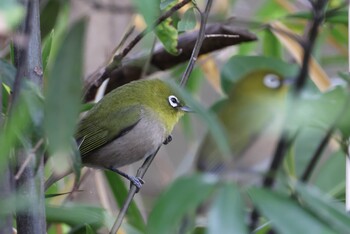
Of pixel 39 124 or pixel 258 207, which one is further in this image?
pixel 39 124

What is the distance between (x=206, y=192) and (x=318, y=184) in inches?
40.3

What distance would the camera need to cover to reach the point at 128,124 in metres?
1.73

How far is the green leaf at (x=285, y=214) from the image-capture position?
0.59 meters

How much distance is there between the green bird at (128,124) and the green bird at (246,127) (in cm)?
83

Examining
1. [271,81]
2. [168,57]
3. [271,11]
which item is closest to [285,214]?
[271,81]

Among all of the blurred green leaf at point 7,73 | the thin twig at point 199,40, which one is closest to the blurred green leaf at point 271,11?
the thin twig at point 199,40

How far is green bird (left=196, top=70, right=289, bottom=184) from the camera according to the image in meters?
0.66

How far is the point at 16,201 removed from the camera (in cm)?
69

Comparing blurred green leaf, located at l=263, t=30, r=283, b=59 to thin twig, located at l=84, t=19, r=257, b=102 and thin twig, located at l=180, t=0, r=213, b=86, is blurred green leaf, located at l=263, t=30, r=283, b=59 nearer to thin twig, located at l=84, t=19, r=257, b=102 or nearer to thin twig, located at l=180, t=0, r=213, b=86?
thin twig, located at l=84, t=19, r=257, b=102

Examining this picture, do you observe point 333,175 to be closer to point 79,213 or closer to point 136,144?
point 136,144

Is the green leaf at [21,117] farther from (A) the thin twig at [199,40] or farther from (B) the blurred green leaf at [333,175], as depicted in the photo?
(B) the blurred green leaf at [333,175]

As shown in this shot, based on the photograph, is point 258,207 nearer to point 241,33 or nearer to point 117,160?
point 241,33

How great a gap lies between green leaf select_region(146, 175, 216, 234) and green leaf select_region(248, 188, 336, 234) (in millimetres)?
43

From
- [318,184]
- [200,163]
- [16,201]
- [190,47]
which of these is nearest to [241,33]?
[190,47]
